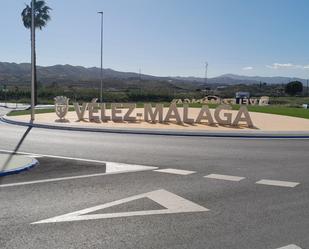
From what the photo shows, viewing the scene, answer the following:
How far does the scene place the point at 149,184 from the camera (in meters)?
9.19

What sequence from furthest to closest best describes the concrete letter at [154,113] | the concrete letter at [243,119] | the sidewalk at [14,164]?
the concrete letter at [154,113]
the concrete letter at [243,119]
the sidewalk at [14,164]

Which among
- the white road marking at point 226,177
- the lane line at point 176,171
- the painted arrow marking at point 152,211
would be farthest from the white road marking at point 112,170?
the painted arrow marking at point 152,211

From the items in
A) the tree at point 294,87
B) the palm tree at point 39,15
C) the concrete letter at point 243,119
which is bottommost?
the concrete letter at point 243,119

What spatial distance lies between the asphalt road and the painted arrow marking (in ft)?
0.19

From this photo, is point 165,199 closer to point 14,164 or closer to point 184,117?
point 14,164

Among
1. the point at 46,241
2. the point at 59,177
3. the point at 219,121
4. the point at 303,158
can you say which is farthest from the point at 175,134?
the point at 46,241

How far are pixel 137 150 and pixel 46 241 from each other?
905 cm

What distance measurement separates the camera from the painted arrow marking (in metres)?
6.72

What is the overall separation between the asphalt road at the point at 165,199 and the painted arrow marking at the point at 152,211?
2.3 inches

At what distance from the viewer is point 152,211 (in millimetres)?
7137

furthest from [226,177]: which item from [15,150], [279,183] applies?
[15,150]

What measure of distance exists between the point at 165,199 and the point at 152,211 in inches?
31.2

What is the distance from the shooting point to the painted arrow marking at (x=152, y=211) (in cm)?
672

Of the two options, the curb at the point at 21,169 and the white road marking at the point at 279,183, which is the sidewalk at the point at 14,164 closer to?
the curb at the point at 21,169
